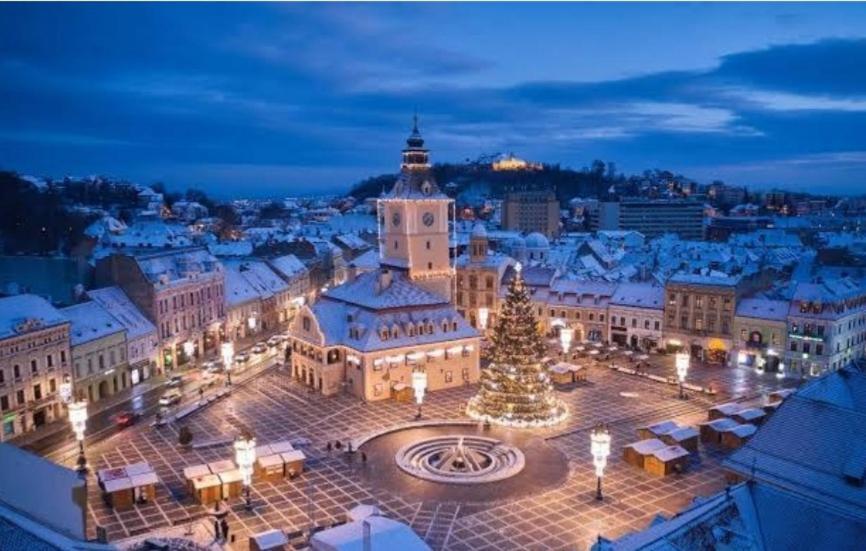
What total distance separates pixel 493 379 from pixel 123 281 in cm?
3687

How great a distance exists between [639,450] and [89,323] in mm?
43028

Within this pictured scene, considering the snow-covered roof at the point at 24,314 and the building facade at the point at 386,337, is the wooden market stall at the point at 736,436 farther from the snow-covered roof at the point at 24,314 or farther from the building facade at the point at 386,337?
the snow-covered roof at the point at 24,314

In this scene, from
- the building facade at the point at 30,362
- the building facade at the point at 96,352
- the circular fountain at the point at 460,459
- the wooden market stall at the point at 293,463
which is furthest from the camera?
the building facade at the point at 96,352

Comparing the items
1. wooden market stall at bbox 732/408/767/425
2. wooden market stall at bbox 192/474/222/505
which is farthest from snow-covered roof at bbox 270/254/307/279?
wooden market stall at bbox 732/408/767/425

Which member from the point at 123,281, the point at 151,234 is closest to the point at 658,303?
the point at 123,281

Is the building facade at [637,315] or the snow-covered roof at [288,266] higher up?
the snow-covered roof at [288,266]

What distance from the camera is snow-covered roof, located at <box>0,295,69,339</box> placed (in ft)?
160

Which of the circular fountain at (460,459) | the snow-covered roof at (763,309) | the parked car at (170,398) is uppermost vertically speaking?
the snow-covered roof at (763,309)

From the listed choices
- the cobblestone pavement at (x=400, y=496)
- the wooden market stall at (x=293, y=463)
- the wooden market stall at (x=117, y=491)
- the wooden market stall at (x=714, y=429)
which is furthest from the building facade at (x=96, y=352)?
the wooden market stall at (x=714, y=429)

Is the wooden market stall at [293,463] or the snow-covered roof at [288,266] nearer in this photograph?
the wooden market stall at [293,463]

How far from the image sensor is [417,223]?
2712 inches

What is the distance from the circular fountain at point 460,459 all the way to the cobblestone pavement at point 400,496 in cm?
311

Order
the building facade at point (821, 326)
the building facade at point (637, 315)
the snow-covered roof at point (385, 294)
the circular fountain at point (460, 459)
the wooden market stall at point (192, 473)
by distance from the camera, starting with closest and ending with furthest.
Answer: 1. the wooden market stall at point (192, 473)
2. the circular fountain at point (460, 459)
3. the snow-covered roof at point (385, 294)
4. the building facade at point (821, 326)
5. the building facade at point (637, 315)

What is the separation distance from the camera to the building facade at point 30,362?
157 feet
